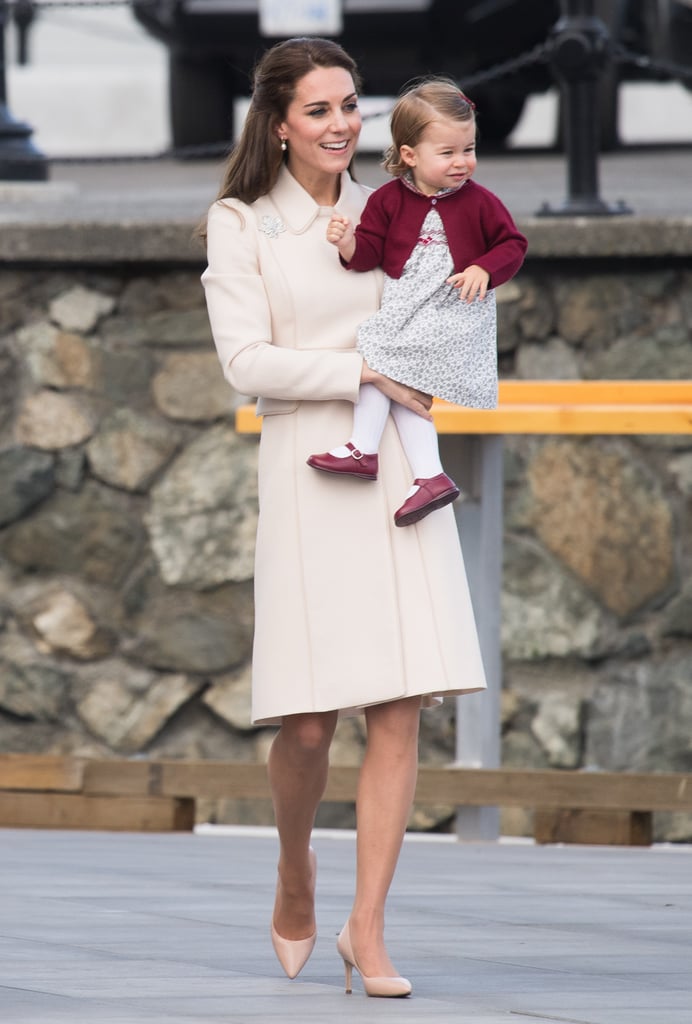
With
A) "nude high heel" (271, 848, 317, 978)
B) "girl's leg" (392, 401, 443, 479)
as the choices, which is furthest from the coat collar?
"nude high heel" (271, 848, 317, 978)

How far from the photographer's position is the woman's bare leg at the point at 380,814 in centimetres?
326

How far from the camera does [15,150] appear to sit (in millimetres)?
7652

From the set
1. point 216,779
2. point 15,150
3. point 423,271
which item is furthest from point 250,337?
point 15,150

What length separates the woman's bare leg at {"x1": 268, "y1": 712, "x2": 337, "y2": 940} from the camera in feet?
11.2

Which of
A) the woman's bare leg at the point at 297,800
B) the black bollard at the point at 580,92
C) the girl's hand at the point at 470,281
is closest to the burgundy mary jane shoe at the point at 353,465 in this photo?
the girl's hand at the point at 470,281

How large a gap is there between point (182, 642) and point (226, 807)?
0.53 meters

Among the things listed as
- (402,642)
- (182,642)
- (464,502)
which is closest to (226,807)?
(182,642)

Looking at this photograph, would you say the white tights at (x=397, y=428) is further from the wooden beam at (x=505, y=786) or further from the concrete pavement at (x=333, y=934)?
the wooden beam at (x=505, y=786)

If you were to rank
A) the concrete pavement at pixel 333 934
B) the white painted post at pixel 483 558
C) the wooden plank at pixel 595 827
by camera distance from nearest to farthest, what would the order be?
the concrete pavement at pixel 333 934 → the white painted post at pixel 483 558 → the wooden plank at pixel 595 827

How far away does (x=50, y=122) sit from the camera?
1296 centimetres

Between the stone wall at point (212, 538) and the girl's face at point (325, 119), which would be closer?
the girl's face at point (325, 119)

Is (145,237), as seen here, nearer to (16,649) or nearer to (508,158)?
(16,649)

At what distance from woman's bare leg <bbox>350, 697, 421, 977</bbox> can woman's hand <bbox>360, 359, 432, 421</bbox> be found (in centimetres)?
47

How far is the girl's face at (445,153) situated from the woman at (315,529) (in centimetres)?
16
